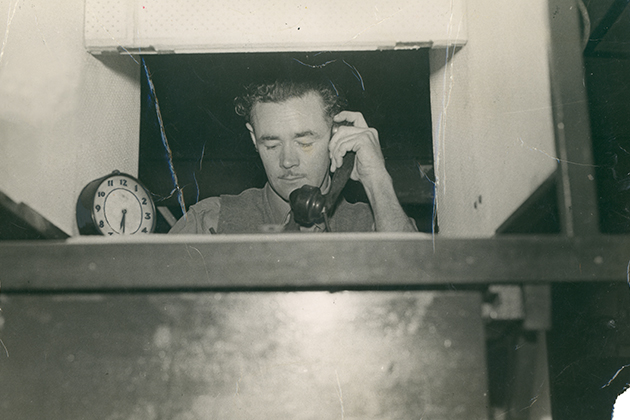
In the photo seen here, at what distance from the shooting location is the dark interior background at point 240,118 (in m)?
1.49

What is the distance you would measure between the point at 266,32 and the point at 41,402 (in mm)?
1044

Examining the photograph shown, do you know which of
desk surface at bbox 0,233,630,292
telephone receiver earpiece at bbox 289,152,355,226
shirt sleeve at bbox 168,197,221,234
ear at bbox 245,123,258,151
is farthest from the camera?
ear at bbox 245,123,258,151

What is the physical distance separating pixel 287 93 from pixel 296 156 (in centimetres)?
19

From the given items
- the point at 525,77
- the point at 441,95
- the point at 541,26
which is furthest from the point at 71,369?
the point at 541,26

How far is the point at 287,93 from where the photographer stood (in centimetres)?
154

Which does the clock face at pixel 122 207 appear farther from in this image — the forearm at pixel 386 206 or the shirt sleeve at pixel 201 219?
the forearm at pixel 386 206

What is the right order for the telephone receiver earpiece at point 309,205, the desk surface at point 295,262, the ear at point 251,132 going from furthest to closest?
the ear at point 251,132 → the telephone receiver earpiece at point 309,205 → the desk surface at point 295,262

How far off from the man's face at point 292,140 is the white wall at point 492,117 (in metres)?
0.33

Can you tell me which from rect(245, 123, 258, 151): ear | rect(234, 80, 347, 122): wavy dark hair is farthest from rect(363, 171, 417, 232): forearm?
rect(245, 123, 258, 151): ear

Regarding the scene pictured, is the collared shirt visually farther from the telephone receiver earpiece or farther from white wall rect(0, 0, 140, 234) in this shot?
white wall rect(0, 0, 140, 234)

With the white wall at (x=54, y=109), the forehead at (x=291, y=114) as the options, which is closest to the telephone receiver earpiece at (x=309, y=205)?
the forehead at (x=291, y=114)

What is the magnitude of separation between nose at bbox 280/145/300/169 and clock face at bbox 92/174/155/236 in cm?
38

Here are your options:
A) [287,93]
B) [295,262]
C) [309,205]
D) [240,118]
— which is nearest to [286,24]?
[287,93]

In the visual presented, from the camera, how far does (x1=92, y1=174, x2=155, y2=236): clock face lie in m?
1.34
